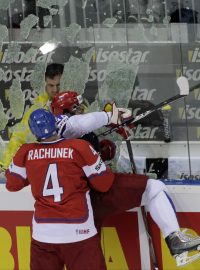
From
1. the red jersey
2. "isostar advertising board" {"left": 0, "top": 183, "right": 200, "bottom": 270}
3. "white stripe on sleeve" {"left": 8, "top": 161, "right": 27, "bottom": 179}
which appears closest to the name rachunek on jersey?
the red jersey

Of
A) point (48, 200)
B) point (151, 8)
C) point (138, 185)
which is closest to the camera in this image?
point (48, 200)

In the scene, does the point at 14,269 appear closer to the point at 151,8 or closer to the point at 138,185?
the point at 138,185

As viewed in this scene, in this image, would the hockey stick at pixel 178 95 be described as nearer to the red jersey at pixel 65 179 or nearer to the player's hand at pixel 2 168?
the red jersey at pixel 65 179

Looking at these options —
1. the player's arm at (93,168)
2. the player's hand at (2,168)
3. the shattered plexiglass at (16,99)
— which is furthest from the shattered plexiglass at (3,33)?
the player's arm at (93,168)

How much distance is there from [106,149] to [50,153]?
54cm

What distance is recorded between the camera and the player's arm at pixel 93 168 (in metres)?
2.55

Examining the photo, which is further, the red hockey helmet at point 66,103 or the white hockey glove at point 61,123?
the red hockey helmet at point 66,103

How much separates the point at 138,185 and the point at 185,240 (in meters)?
0.36

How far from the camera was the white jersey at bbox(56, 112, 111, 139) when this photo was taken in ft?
9.17

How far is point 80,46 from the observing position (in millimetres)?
3191

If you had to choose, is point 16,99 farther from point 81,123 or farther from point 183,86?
point 183,86

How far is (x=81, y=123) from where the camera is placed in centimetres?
281

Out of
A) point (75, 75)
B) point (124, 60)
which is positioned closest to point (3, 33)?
point (75, 75)

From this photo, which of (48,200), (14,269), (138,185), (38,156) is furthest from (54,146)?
(14,269)
